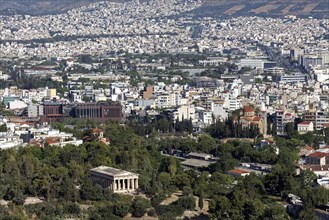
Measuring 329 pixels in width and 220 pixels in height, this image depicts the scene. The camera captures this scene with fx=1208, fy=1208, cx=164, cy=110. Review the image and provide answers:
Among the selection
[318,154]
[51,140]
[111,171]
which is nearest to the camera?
[111,171]

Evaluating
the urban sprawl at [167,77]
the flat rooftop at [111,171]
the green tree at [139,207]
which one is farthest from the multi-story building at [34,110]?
the green tree at [139,207]

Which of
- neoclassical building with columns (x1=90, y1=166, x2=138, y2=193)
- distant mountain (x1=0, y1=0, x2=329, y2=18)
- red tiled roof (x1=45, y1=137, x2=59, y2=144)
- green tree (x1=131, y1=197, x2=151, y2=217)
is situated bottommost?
green tree (x1=131, y1=197, x2=151, y2=217)

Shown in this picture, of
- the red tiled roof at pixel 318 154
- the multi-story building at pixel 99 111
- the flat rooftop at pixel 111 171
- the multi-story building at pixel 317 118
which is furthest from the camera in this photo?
the multi-story building at pixel 99 111

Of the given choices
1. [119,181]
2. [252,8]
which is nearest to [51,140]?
[119,181]

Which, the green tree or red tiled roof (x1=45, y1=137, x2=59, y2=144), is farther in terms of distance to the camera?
red tiled roof (x1=45, y1=137, x2=59, y2=144)

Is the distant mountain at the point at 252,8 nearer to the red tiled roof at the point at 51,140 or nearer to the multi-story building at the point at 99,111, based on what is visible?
the multi-story building at the point at 99,111

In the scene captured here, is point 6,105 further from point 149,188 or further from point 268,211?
point 268,211

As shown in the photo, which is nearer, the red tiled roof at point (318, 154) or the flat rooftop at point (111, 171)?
the flat rooftop at point (111, 171)

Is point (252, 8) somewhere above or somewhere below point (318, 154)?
above

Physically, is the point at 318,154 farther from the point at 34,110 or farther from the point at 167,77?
the point at 167,77

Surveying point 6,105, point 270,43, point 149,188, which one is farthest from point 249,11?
point 149,188

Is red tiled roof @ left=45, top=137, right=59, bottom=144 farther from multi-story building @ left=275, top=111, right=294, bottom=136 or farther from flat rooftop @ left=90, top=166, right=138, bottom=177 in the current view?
multi-story building @ left=275, top=111, right=294, bottom=136

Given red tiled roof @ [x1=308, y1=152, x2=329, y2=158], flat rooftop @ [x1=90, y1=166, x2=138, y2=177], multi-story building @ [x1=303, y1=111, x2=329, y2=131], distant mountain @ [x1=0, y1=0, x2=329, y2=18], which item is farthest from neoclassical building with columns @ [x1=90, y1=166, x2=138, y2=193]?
distant mountain @ [x1=0, y1=0, x2=329, y2=18]
